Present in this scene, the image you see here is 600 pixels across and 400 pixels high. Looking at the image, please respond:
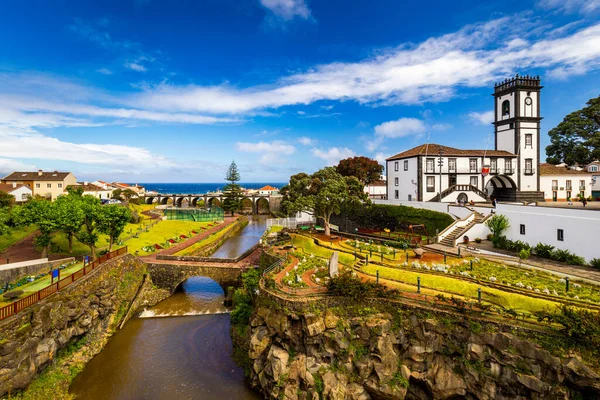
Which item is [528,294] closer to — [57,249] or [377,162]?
[57,249]

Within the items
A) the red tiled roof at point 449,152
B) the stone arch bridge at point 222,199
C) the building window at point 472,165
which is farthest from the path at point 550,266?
the stone arch bridge at point 222,199

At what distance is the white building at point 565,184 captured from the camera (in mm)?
48031

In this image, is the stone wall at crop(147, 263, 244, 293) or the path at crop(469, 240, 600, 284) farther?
the stone wall at crop(147, 263, 244, 293)

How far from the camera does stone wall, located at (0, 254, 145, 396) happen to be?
18031mm

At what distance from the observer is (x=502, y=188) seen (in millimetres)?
49219

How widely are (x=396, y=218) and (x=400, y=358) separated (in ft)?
93.4

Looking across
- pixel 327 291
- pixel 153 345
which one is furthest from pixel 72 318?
pixel 327 291

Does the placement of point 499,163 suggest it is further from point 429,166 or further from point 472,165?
point 429,166

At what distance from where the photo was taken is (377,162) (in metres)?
75.8

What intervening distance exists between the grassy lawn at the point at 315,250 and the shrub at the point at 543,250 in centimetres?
1692

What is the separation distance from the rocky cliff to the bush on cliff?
2.50ft

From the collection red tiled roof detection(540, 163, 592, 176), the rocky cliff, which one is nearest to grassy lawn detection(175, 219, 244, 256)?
the rocky cliff

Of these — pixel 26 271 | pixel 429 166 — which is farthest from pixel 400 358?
pixel 429 166

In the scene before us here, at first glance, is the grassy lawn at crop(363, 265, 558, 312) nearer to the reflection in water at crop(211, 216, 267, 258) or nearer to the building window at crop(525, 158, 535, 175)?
the reflection in water at crop(211, 216, 267, 258)
